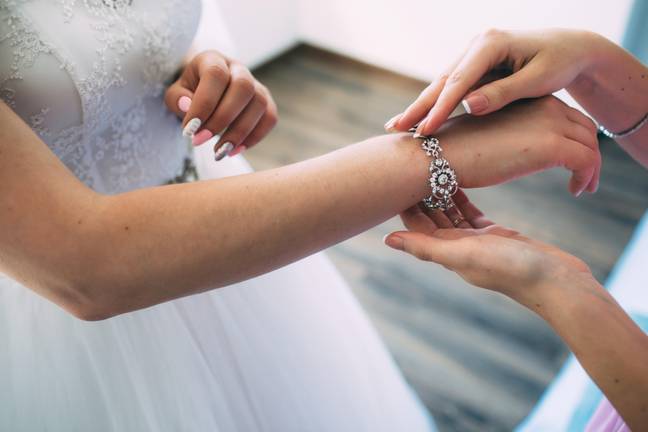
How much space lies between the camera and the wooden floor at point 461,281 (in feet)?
5.16

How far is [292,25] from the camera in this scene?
3.25 metres

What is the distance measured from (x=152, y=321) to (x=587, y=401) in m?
0.97

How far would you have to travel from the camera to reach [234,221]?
63 centimetres

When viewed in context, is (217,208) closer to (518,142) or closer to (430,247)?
(430,247)

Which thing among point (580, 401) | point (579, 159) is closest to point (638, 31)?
point (580, 401)

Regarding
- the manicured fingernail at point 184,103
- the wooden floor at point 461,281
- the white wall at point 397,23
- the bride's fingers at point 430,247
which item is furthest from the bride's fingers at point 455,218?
the white wall at point 397,23

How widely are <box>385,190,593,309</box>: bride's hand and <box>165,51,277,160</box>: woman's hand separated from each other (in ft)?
1.05

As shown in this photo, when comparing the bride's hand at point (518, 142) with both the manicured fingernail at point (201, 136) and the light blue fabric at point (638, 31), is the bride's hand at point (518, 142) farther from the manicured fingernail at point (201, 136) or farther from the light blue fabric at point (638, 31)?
the light blue fabric at point (638, 31)

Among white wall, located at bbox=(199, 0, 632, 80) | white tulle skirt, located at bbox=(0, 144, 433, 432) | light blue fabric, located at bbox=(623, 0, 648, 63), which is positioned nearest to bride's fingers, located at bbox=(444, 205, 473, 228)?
white tulle skirt, located at bbox=(0, 144, 433, 432)

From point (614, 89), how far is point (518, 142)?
28cm

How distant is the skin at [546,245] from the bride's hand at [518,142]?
0.11 ft

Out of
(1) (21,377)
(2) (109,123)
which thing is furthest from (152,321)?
(2) (109,123)

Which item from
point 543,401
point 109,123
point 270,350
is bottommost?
point 543,401

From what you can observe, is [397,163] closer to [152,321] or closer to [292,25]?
[152,321]
